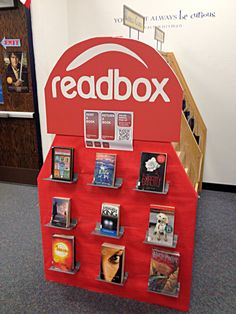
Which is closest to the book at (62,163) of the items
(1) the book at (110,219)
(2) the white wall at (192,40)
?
(1) the book at (110,219)

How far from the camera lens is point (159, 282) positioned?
163 centimetres

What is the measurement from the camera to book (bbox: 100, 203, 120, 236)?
161cm

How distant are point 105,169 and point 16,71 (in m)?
2.36

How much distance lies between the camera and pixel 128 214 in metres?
1.63

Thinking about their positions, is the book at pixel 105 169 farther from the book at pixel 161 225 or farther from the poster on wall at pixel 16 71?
the poster on wall at pixel 16 71

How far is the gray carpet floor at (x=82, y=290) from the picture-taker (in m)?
1.72

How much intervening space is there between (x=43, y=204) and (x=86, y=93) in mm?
779

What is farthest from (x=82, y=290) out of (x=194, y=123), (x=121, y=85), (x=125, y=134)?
(x=194, y=123)

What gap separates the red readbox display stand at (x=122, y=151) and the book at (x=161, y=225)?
38mm

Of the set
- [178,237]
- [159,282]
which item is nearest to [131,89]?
[178,237]

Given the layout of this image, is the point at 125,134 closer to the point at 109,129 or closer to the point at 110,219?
the point at 109,129

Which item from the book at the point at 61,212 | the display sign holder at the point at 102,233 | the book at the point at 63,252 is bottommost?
the book at the point at 63,252

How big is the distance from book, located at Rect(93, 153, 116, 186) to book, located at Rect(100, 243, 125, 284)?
0.42 metres

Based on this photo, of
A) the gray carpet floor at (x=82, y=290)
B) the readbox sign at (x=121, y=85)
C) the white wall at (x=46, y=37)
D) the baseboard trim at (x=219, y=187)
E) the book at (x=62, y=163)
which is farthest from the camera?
the baseboard trim at (x=219, y=187)
